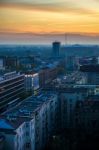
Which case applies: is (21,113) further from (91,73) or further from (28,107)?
(91,73)

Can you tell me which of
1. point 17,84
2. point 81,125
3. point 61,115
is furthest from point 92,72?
point 81,125

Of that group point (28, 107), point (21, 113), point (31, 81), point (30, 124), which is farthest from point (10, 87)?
point (30, 124)

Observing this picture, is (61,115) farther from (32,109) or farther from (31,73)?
(31,73)

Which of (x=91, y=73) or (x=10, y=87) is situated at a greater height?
(x=91, y=73)

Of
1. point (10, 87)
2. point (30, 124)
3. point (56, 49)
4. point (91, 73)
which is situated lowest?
point (30, 124)

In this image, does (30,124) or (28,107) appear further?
(28,107)

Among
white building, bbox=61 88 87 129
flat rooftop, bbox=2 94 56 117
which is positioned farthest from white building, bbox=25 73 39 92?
flat rooftop, bbox=2 94 56 117

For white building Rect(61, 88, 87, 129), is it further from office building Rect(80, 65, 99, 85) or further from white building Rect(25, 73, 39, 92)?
white building Rect(25, 73, 39, 92)

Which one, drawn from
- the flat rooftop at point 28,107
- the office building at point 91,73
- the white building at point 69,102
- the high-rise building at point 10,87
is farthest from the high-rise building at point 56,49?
the flat rooftop at point 28,107
